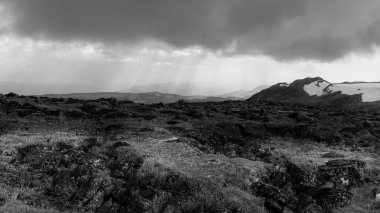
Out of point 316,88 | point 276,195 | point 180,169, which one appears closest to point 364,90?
point 316,88

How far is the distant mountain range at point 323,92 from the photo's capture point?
113 metres

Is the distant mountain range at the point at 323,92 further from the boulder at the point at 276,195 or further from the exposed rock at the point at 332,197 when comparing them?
the boulder at the point at 276,195

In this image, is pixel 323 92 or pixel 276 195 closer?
pixel 276 195

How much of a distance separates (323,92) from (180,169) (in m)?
113

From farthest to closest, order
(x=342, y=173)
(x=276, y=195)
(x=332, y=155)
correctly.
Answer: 1. (x=332, y=155)
2. (x=342, y=173)
3. (x=276, y=195)

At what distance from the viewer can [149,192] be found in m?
24.1

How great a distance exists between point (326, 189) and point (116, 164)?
15.1 m

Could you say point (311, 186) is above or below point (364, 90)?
below

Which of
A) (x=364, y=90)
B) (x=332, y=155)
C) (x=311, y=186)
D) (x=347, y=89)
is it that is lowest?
(x=311, y=186)

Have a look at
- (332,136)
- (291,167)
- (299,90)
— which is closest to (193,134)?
(291,167)

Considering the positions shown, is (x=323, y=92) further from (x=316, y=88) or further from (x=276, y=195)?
(x=276, y=195)

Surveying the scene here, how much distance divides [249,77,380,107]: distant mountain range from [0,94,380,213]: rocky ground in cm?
7147

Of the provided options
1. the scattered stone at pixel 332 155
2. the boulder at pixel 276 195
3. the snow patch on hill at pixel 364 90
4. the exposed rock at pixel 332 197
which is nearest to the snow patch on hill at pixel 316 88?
the snow patch on hill at pixel 364 90

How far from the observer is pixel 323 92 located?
131 metres
